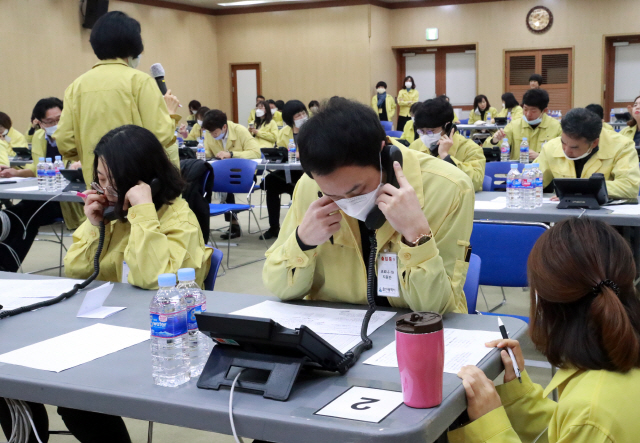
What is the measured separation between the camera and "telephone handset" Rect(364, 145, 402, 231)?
1602 mm

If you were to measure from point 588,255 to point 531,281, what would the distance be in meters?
0.12

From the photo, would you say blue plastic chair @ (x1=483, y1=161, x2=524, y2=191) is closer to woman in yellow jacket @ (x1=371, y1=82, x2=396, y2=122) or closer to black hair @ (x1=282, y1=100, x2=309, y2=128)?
black hair @ (x1=282, y1=100, x2=309, y2=128)

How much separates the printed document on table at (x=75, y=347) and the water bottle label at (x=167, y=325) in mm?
224

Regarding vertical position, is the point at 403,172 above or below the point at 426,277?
above

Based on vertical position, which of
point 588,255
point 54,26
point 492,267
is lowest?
point 492,267

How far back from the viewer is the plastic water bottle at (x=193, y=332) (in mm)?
1434

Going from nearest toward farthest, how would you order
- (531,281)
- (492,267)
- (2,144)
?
(531,281) < (492,267) < (2,144)

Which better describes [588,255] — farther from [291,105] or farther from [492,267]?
[291,105]

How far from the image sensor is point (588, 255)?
Result: 1.16 meters

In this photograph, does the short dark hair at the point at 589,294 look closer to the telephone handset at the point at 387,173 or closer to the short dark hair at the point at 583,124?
the telephone handset at the point at 387,173

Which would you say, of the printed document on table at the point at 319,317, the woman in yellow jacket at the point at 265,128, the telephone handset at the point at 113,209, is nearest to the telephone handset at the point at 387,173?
the printed document on table at the point at 319,317

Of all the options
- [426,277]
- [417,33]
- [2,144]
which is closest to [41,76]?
[2,144]

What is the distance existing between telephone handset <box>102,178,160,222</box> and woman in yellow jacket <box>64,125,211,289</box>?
1 centimetres

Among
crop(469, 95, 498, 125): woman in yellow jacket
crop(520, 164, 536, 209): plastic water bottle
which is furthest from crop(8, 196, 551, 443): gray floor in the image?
crop(469, 95, 498, 125): woman in yellow jacket
